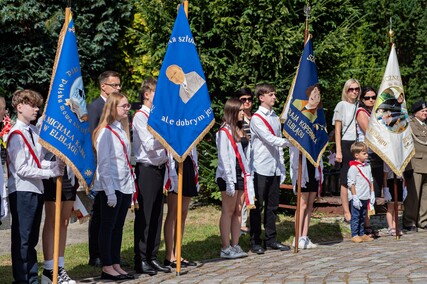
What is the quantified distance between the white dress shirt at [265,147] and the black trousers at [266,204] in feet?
0.29

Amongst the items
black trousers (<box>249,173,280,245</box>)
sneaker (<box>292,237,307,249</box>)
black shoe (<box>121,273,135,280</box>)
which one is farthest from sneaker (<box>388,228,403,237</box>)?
black shoe (<box>121,273,135,280</box>)

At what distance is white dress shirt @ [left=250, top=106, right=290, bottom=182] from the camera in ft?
34.6

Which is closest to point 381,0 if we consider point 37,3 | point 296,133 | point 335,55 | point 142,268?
point 37,3

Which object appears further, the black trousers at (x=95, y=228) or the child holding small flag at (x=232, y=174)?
the child holding small flag at (x=232, y=174)

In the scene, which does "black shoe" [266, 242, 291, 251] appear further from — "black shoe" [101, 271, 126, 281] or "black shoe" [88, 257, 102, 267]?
"black shoe" [101, 271, 126, 281]

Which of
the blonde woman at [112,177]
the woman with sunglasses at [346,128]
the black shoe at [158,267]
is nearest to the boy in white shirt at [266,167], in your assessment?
the woman with sunglasses at [346,128]

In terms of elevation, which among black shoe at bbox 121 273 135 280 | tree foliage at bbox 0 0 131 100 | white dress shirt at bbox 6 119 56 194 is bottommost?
black shoe at bbox 121 273 135 280

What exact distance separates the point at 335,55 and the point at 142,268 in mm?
6160

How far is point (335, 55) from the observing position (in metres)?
14.0

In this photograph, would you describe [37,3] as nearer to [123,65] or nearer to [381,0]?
[123,65]

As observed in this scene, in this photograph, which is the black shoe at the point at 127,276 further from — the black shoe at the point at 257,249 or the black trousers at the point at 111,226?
the black shoe at the point at 257,249

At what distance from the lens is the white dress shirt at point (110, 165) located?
8523 millimetres

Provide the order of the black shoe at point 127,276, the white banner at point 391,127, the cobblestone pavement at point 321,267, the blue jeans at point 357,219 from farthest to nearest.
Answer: the white banner at point 391,127 < the blue jeans at point 357,219 < the black shoe at point 127,276 < the cobblestone pavement at point 321,267

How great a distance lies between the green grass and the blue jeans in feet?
1.13
